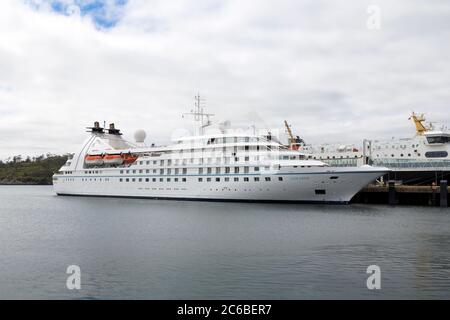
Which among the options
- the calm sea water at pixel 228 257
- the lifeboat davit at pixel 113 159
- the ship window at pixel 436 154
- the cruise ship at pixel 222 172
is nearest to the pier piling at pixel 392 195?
the cruise ship at pixel 222 172

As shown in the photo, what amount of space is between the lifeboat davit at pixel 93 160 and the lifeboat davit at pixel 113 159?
1515 mm

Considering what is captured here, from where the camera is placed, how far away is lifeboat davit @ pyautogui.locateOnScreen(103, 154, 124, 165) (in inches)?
2320

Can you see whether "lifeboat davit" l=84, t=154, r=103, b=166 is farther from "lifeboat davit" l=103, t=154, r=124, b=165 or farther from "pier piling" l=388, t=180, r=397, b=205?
"pier piling" l=388, t=180, r=397, b=205

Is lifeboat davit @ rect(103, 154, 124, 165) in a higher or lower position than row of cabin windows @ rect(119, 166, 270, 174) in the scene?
higher

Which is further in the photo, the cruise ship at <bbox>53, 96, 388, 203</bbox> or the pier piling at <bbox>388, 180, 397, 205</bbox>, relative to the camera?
the pier piling at <bbox>388, 180, 397, 205</bbox>

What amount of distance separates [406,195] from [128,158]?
1396 inches

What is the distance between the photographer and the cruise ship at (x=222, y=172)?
41250 mm

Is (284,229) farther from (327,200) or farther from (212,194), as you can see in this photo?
(212,194)

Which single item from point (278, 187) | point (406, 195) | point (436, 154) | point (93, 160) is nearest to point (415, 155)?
point (436, 154)

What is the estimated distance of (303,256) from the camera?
61.2ft

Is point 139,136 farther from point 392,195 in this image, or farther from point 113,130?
point 392,195

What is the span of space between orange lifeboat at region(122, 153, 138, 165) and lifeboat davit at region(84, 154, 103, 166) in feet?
16.5

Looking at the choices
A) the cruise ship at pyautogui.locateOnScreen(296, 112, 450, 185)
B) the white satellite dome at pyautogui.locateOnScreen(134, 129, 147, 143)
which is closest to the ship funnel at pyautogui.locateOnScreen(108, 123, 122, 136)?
the white satellite dome at pyautogui.locateOnScreen(134, 129, 147, 143)

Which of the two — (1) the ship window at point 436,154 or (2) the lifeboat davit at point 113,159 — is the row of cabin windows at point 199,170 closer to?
(2) the lifeboat davit at point 113,159
